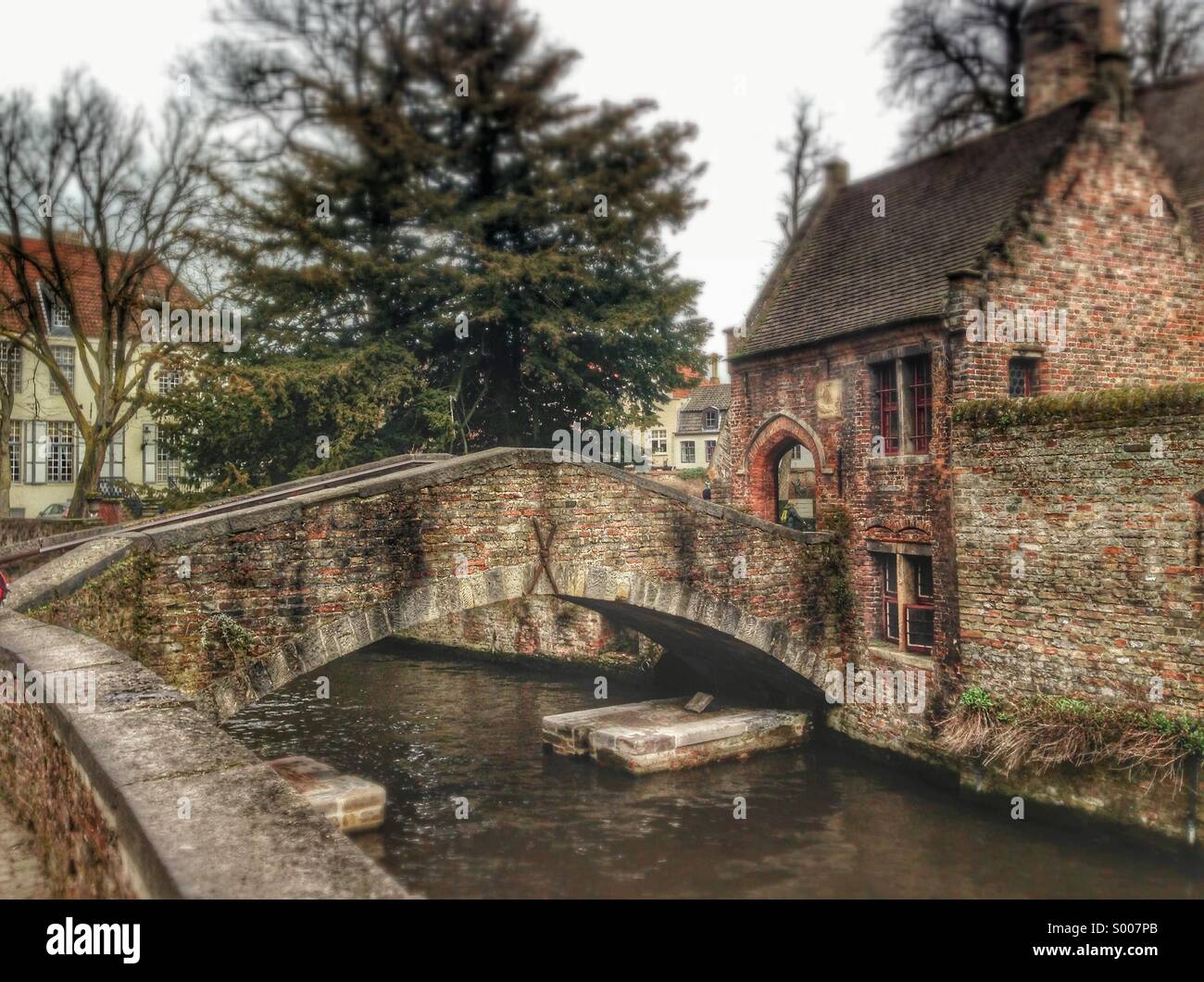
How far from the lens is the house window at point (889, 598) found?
1391 cm

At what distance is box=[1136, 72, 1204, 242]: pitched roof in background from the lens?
47.2ft

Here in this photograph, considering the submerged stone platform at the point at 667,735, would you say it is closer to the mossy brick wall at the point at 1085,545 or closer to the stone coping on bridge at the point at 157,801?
the mossy brick wall at the point at 1085,545

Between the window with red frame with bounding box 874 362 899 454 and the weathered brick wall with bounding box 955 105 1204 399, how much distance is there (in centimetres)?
142

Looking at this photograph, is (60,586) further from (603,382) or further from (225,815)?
(603,382)

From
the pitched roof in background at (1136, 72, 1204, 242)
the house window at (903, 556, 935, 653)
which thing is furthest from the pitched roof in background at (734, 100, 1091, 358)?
the house window at (903, 556, 935, 653)

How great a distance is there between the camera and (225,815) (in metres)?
3.43

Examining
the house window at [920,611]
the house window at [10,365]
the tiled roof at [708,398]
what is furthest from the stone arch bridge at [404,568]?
the tiled roof at [708,398]

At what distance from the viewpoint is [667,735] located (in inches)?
551

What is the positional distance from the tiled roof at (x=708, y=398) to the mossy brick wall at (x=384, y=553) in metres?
34.5

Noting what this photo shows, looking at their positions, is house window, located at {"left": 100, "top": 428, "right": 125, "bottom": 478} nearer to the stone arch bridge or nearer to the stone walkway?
the stone arch bridge

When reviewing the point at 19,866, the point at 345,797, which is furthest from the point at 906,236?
the point at 19,866

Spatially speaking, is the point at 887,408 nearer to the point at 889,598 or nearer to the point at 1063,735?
the point at 889,598
